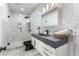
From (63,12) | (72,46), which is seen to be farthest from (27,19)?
(72,46)

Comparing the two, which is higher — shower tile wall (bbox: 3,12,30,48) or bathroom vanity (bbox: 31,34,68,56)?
shower tile wall (bbox: 3,12,30,48)

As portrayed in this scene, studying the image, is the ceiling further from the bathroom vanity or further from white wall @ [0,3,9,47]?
the bathroom vanity

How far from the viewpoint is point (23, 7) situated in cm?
137

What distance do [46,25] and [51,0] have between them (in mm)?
468

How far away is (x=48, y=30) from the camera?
4.78 feet

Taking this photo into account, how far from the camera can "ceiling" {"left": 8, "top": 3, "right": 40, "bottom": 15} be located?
4.31 feet

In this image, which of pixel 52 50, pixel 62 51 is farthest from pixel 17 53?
pixel 62 51

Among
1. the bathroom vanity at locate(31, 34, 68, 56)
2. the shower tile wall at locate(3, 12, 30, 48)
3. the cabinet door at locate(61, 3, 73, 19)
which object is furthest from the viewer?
the shower tile wall at locate(3, 12, 30, 48)

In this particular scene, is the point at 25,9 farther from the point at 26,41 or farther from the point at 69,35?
the point at 69,35

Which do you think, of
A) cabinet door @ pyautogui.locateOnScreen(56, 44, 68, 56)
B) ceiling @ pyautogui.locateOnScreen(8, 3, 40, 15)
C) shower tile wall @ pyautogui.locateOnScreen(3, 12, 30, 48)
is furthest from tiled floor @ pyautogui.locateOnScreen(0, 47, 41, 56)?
ceiling @ pyautogui.locateOnScreen(8, 3, 40, 15)

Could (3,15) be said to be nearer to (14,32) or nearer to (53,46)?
(14,32)

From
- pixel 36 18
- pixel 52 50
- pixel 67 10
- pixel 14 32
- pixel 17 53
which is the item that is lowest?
pixel 17 53

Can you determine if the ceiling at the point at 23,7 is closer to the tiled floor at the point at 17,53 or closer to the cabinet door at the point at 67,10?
the cabinet door at the point at 67,10

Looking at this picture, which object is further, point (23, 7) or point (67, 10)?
point (23, 7)
